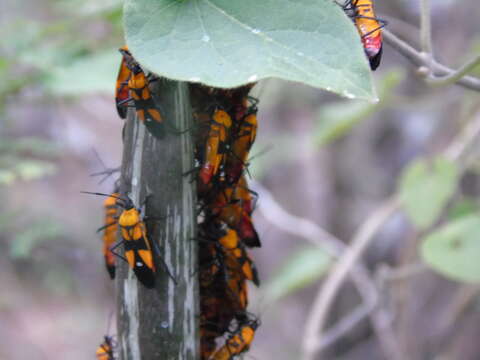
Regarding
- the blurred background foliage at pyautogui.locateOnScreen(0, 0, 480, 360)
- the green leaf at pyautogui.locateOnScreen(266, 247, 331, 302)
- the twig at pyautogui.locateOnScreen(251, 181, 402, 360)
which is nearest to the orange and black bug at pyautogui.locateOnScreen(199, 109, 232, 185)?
the blurred background foliage at pyautogui.locateOnScreen(0, 0, 480, 360)

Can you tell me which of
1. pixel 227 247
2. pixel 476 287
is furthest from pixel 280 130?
pixel 227 247

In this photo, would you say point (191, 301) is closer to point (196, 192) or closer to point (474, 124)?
point (196, 192)

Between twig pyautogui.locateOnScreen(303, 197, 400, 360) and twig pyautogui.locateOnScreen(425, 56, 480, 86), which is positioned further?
twig pyautogui.locateOnScreen(303, 197, 400, 360)

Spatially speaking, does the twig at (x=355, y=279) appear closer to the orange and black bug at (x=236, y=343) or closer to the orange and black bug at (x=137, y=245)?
the orange and black bug at (x=236, y=343)

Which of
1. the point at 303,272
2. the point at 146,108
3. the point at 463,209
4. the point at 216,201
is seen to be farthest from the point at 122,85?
the point at 303,272

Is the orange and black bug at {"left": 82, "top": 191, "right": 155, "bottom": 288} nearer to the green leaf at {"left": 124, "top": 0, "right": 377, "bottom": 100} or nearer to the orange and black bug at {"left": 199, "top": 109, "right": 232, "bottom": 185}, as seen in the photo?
the orange and black bug at {"left": 199, "top": 109, "right": 232, "bottom": 185}

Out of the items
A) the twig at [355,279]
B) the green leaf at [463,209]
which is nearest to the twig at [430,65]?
the green leaf at [463,209]

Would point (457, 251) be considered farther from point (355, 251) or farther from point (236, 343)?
point (236, 343)
